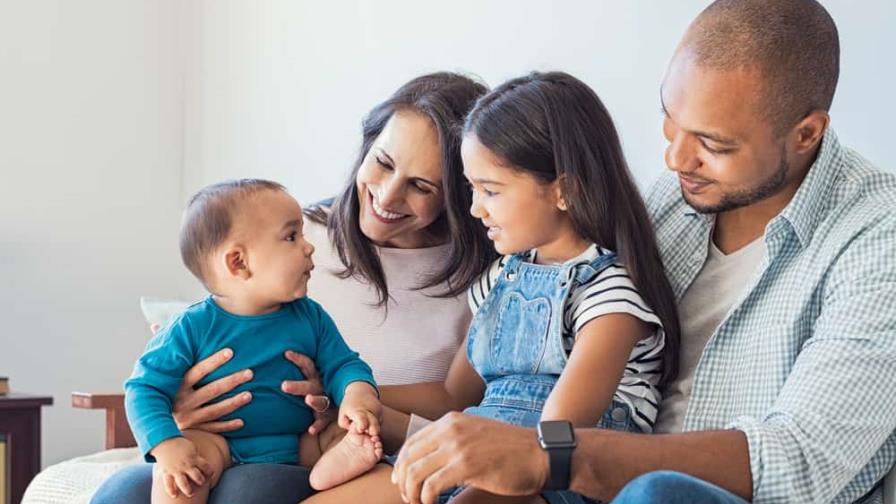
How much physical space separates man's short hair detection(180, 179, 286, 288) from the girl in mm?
331

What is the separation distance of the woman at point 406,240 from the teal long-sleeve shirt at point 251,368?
38 cm

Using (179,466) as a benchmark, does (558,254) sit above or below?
above

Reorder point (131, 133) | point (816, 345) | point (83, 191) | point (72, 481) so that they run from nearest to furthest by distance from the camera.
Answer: point (816, 345) < point (72, 481) < point (83, 191) < point (131, 133)

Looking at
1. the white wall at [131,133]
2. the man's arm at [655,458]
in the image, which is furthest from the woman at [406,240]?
the white wall at [131,133]

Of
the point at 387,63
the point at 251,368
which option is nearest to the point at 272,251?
the point at 251,368

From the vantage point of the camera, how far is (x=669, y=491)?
121 cm

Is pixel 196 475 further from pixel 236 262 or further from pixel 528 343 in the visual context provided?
pixel 528 343

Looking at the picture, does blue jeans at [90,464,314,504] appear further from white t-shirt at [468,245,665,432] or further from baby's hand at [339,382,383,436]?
white t-shirt at [468,245,665,432]

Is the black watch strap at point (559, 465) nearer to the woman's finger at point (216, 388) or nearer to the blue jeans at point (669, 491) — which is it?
the blue jeans at point (669, 491)

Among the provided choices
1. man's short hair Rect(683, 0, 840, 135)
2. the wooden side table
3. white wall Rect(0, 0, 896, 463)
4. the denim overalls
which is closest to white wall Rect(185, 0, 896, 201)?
white wall Rect(0, 0, 896, 463)

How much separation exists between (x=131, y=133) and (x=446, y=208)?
8.11 feet

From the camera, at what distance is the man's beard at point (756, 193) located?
166 centimetres

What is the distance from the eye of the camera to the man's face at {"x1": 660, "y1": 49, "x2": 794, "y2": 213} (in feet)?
5.36

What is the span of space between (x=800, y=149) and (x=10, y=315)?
9.86 feet
